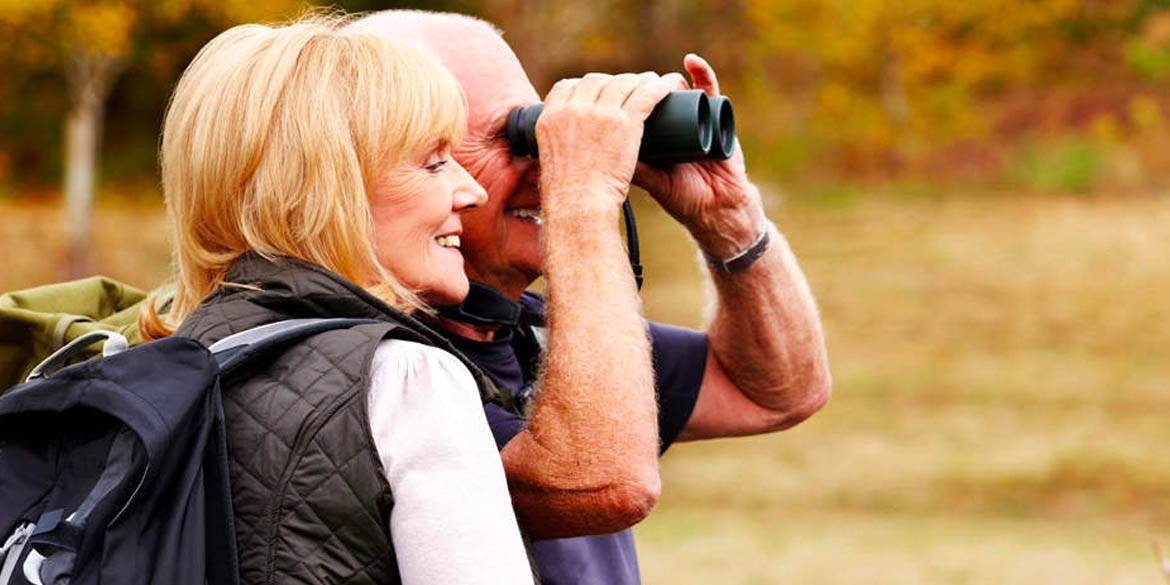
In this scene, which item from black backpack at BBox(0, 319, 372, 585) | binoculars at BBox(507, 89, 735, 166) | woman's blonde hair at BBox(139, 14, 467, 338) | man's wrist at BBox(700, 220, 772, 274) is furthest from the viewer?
man's wrist at BBox(700, 220, 772, 274)

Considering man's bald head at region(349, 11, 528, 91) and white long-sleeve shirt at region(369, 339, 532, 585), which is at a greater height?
man's bald head at region(349, 11, 528, 91)

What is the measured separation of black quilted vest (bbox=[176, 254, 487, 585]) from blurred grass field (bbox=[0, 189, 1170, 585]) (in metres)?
5.29

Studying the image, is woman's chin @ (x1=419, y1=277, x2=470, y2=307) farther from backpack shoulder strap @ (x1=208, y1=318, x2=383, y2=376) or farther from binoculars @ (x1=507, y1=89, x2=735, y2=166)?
binoculars @ (x1=507, y1=89, x2=735, y2=166)

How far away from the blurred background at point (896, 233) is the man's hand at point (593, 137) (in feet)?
16.0

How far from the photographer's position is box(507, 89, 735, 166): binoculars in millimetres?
1794

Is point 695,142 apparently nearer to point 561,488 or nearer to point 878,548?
point 561,488

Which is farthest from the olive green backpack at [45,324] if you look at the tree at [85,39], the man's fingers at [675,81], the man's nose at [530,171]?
the tree at [85,39]

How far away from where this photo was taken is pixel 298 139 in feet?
4.76

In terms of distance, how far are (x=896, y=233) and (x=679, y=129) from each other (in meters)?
12.0

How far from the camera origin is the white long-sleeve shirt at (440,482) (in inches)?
51.4

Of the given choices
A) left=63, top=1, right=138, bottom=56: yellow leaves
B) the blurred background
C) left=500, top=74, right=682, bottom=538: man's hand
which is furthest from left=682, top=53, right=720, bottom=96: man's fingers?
left=63, top=1, right=138, bottom=56: yellow leaves

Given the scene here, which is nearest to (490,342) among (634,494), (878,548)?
(634,494)

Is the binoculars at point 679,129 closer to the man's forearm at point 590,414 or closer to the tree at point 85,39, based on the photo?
the man's forearm at point 590,414

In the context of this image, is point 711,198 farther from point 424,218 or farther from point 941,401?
point 941,401
